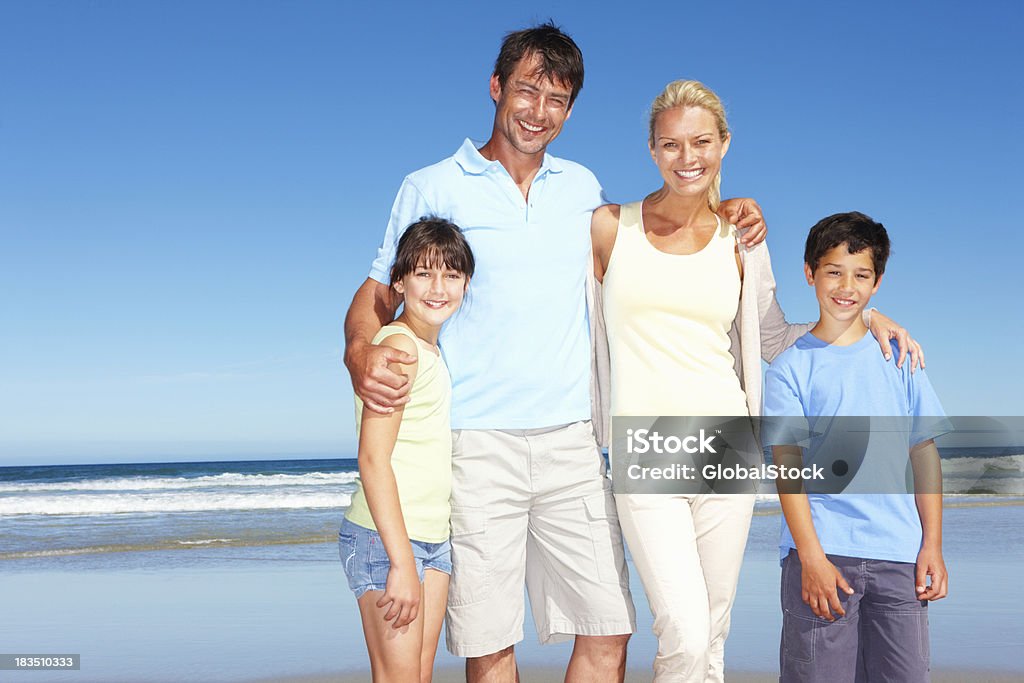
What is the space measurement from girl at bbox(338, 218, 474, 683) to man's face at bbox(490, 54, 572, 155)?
444 millimetres

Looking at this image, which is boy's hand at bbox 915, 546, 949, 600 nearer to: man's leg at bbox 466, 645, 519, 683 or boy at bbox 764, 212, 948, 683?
boy at bbox 764, 212, 948, 683

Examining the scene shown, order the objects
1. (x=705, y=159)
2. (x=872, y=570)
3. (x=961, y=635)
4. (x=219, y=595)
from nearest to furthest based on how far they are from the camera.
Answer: (x=872, y=570)
(x=705, y=159)
(x=961, y=635)
(x=219, y=595)

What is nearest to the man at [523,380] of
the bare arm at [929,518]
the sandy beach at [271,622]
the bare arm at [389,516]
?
the bare arm at [389,516]

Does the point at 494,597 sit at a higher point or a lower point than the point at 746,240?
lower

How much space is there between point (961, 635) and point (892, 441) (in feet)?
11.5

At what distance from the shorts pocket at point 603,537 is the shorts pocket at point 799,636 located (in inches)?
22.4

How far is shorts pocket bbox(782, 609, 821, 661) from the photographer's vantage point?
110 inches

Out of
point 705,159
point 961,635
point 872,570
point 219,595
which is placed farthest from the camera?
point 219,595

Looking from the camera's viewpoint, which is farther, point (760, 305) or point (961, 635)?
point (961, 635)

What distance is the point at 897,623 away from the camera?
9.09ft

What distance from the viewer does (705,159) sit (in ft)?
9.85

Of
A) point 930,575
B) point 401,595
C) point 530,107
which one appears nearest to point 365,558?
point 401,595

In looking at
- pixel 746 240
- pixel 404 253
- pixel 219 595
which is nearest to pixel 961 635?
pixel 746 240

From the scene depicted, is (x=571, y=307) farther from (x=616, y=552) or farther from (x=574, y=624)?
(x=574, y=624)
